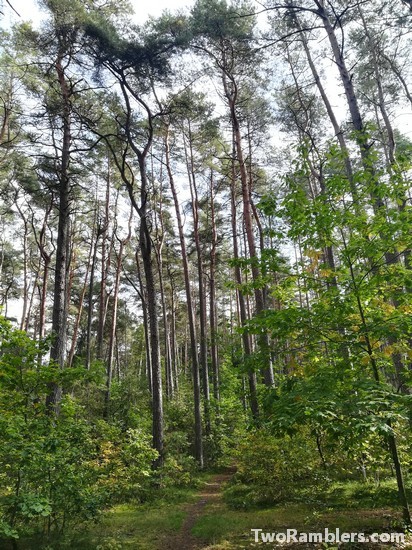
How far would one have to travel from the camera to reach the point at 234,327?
11625 mm

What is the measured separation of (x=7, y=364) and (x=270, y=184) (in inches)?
615

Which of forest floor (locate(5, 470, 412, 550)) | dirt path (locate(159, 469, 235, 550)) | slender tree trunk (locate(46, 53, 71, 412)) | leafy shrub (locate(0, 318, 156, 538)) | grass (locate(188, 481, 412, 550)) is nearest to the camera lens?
leafy shrub (locate(0, 318, 156, 538))

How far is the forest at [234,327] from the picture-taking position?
178 inches

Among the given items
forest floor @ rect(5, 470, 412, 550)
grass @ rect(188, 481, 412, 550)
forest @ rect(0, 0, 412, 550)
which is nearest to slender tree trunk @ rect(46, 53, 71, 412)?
forest @ rect(0, 0, 412, 550)

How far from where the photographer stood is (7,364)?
4.87m

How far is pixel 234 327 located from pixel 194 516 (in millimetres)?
5518

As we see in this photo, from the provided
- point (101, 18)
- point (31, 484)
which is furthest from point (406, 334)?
point (101, 18)

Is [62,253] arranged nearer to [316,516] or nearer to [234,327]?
[234,327]

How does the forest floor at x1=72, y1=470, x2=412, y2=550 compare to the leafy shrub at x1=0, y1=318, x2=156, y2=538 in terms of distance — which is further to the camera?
the forest floor at x1=72, y1=470, x2=412, y2=550

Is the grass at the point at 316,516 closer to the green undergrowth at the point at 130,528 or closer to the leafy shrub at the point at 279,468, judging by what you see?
the leafy shrub at the point at 279,468

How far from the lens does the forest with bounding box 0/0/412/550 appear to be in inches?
178

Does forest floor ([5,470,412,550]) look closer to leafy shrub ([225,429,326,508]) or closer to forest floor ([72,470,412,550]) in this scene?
forest floor ([72,470,412,550])

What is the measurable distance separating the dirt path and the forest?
0.22 feet

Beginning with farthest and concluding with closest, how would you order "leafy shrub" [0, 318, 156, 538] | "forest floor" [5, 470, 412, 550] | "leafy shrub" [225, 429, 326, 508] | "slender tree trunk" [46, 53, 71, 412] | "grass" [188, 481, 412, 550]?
"slender tree trunk" [46, 53, 71, 412]
"leafy shrub" [225, 429, 326, 508]
"grass" [188, 481, 412, 550]
"forest floor" [5, 470, 412, 550]
"leafy shrub" [0, 318, 156, 538]
